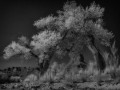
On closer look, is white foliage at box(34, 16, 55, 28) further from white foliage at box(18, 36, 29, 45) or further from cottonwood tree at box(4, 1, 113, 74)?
white foliage at box(18, 36, 29, 45)

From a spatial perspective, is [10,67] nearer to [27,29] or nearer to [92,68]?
[27,29]

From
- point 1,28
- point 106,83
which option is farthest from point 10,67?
point 106,83

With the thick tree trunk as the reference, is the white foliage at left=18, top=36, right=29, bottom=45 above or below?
above

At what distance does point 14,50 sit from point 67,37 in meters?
1.99

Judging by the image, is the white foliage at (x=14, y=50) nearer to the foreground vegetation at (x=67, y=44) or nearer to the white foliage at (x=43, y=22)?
the foreground vegetation at (x=67, y=44)

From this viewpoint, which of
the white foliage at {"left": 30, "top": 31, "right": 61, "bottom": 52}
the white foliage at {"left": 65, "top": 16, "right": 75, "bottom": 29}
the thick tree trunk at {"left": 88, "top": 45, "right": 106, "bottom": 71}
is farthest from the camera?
the thick tree trunk at {"left": 88, "top": 45, "right": 106, "bottom": 71}

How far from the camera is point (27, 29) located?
11.5 metres

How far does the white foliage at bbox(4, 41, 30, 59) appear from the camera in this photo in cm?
1010

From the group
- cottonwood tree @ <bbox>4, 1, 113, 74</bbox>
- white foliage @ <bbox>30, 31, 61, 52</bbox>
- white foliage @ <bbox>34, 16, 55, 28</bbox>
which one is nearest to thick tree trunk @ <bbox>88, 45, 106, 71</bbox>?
cottonwood tree @ <bbox>4, 1, 113, 74</bbox>

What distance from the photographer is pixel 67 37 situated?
1052 centimetres

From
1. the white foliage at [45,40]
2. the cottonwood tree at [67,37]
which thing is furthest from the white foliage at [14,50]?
the white foliage at [45,40]

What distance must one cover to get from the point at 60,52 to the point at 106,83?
2918 mm

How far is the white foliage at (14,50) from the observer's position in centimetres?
1010

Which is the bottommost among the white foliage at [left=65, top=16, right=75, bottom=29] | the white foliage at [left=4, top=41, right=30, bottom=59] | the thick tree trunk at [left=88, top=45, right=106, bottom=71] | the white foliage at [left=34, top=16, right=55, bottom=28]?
the thick tree trunk at [left=88, top=45, right=106, bottom=71]
